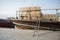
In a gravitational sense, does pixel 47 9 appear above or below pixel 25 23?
above

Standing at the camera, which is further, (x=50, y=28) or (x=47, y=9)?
(x=47, y=9)

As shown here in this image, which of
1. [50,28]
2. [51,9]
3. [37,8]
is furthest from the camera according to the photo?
[37,8]

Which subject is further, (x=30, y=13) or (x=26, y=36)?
(x=30, y=13)

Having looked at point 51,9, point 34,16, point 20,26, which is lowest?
point 20,26

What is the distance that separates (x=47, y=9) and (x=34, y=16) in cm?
82

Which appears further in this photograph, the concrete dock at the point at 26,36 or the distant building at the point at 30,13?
the distant building at the point at 30,13

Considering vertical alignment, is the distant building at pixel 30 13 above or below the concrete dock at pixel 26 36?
above

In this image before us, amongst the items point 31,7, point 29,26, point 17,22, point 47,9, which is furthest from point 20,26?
point 47,9

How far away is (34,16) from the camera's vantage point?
577 cm

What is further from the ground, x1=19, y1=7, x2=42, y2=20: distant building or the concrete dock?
x1=19, y1=7, x2=42, y2=20: distant building

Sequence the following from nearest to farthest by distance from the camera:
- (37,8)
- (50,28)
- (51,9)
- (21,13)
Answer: (50,28)
(51,9)
(37,8)
(21,13)

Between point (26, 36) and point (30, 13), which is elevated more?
point (30, 13)

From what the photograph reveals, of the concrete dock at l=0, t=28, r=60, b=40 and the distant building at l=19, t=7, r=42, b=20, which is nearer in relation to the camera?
the concrete dock at l=0, t=28, r=60, b=40

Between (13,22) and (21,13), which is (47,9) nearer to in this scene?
(21,13)
